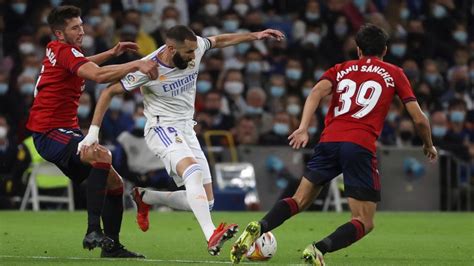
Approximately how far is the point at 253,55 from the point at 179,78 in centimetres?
1178

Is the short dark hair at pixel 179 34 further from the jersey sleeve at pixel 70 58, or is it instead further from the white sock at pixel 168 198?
the white sock at pixel 168 198

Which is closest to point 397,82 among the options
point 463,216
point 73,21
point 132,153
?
point 73,21

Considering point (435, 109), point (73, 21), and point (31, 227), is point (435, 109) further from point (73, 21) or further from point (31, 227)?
point (73, 21)

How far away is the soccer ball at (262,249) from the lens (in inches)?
442

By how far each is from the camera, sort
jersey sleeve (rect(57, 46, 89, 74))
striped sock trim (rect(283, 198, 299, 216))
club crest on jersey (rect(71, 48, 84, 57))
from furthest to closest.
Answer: club crest on jersey (rect(71, 48, 84, 57)) < jersey sleeve (rect(57, 46, 89, 74)) < striped sock trim (rect(283, 198, 299, 216))

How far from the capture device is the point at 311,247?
9852 mm

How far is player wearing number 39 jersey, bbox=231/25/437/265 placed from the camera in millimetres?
10344

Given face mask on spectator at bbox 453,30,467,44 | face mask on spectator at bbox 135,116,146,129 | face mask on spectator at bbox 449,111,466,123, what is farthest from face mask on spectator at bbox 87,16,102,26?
face mask on spectator at bbox 453,30,467,44

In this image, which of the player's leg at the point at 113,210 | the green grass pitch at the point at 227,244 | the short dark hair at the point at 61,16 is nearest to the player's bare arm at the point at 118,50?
the short dark hair at the point at 61,16

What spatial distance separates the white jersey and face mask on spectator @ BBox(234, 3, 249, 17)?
12.6 metres

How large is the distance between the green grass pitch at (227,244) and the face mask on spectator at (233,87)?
362cm

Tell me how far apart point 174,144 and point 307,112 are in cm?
184

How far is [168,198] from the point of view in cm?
1230

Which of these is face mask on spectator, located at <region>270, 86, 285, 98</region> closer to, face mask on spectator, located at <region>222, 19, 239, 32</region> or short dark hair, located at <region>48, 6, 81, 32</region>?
face mask on spectator, located at <region>222, 19, 239, 32</region>
